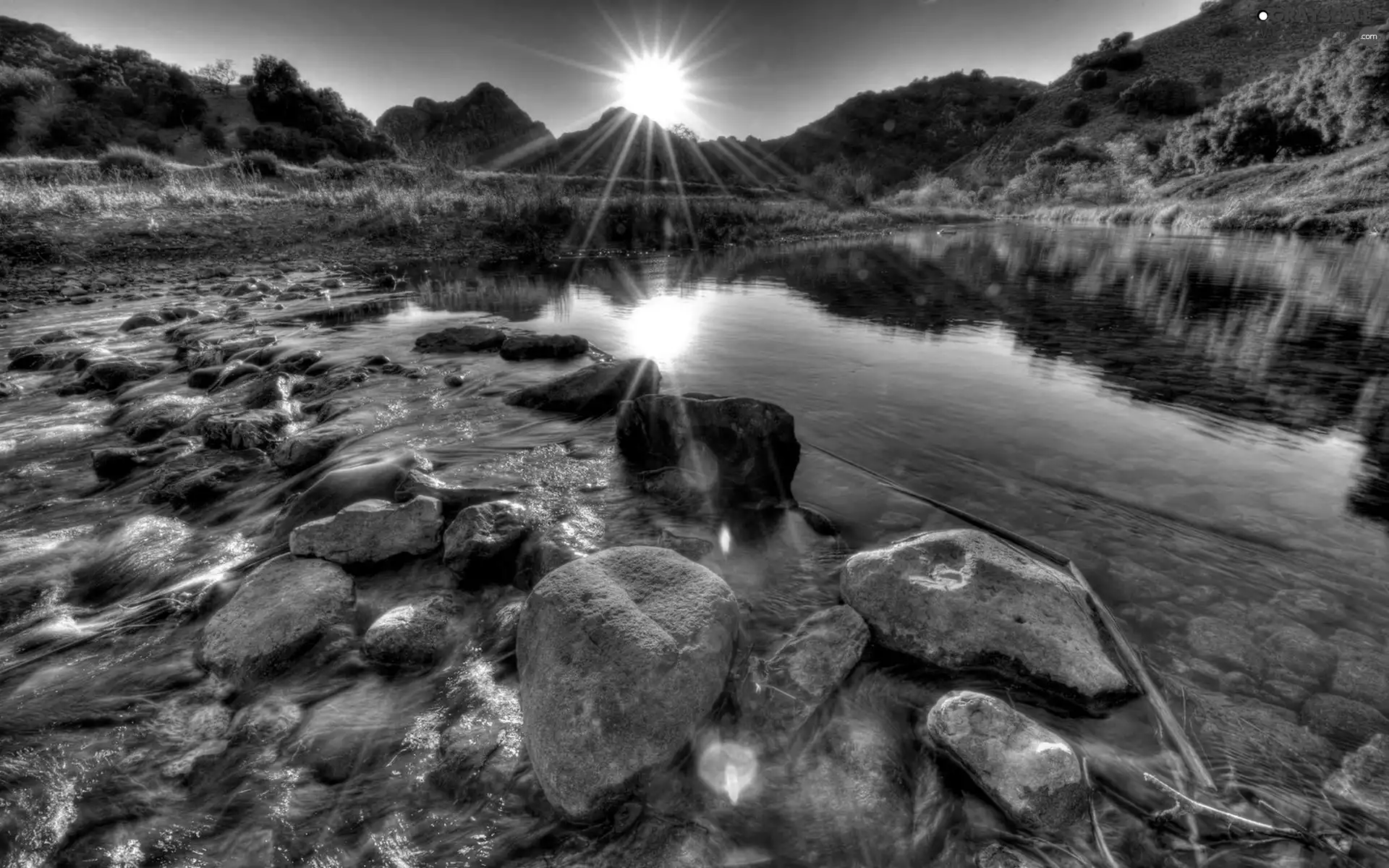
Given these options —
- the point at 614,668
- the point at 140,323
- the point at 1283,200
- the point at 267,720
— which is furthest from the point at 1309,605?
the point at 1283,200

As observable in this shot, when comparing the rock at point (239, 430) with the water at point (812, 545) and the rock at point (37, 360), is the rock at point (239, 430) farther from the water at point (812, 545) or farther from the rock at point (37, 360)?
the rock at point (37, 360)

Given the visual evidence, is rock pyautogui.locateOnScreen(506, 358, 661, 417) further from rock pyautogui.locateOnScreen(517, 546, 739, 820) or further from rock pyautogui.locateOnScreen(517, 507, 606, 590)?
rock pyautogui.locateOnScreen(517, 546, 739, 820)

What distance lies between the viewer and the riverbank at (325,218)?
15.7m

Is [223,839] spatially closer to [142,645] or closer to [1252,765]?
[142,645]

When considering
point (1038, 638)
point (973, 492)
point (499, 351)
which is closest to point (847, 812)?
point (1038, 638)

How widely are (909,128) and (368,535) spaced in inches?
5107

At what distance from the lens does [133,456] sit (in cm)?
438

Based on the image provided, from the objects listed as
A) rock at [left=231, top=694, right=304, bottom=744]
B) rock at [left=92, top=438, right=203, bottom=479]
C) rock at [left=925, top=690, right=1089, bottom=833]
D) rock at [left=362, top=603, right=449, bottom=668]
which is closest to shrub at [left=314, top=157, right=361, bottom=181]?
rock at [left=92, top=438, right=203, bottom=479]

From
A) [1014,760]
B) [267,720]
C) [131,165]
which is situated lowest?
[267,720]

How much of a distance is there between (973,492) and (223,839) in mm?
4195

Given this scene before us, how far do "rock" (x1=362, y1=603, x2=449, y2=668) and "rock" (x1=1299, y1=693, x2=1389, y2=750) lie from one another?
3.57m

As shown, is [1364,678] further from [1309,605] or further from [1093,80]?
[1093,80]

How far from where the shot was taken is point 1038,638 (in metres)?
2.30

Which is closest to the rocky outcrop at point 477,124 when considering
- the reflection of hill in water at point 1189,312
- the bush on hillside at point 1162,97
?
the bush on hillside at point 1162,97
